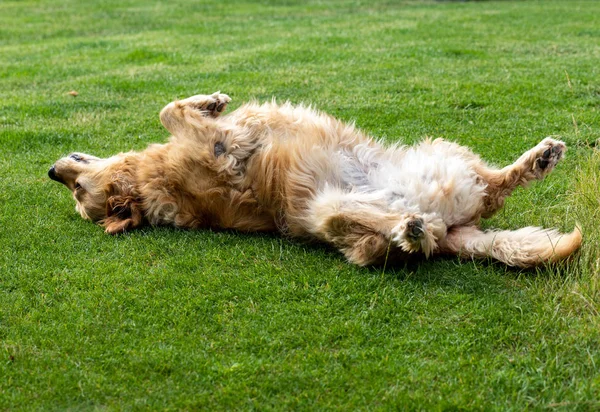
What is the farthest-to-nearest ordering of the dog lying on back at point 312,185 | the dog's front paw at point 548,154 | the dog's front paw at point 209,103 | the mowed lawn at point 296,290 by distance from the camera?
the dog's front paw at point 209,103, the dog's front paw at point 548,154, the dog lying on back at point 312,185, the mowed lawn at point 296,290

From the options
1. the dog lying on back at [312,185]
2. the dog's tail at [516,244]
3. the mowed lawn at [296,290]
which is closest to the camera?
the mowed lawn at [296,290]

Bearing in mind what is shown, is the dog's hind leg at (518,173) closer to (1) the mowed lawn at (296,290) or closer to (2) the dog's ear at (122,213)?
(1) the mowed lawn at (296,290)

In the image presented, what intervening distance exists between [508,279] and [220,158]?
6.77 feet

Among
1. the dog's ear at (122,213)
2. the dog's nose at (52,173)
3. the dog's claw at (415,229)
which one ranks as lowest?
the dog's ear at (122,213)

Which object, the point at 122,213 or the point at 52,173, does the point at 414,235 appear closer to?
the point at 122,213

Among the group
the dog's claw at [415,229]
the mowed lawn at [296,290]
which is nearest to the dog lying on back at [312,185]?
the dog's claw at [415,229]

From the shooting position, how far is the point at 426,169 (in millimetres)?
4430

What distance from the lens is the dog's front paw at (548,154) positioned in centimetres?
444

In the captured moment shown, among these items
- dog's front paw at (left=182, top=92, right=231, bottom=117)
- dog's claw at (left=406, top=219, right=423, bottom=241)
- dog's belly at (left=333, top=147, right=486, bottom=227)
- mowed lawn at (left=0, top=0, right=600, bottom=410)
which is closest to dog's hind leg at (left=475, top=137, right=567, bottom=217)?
dog's belly at (left=333, top=147, right=486, bottom=227)

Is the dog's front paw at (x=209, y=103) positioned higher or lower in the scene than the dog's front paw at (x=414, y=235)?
higher

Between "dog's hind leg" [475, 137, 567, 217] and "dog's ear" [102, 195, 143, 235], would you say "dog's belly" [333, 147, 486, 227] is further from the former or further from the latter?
"dog's ear" [102, 195, 143, 235]

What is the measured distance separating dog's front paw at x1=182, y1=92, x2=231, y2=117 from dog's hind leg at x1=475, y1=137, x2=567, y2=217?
1.97 m

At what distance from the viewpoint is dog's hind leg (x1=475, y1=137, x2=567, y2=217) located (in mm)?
4465

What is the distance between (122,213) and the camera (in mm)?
5031
